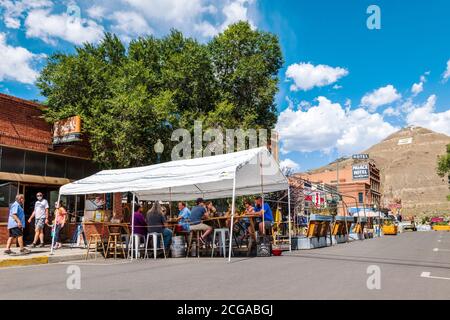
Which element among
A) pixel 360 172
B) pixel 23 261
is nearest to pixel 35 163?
pixel 23 261

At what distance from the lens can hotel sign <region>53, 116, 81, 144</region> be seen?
58.1 ft

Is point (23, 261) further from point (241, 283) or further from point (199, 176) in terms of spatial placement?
point (241, 283)

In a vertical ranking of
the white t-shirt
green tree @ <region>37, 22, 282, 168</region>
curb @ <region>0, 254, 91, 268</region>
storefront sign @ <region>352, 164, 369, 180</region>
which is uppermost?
storefront sign @ <region>352, 164, 369, 180</region>

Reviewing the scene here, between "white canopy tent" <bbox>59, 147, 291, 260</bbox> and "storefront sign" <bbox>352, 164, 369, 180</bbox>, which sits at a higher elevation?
"storefront sign" <bbox>352, 164, 369, 180</bbox>

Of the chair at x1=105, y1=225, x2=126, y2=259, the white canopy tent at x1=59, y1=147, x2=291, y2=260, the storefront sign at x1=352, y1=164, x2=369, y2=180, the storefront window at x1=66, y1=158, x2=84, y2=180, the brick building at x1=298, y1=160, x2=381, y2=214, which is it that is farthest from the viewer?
the storefront sign at x1=352, y1=164, x2=369, y2=180

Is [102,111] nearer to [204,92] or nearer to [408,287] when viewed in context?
[204,92]

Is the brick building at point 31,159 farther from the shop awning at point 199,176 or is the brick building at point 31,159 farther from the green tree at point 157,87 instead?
the shop awning at point 199,176

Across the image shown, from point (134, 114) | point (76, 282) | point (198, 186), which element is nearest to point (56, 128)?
point (134, 114)

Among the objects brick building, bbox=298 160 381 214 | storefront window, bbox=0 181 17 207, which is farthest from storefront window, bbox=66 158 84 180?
brick building, bbox=298 160 381 214

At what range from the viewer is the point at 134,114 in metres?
18.5

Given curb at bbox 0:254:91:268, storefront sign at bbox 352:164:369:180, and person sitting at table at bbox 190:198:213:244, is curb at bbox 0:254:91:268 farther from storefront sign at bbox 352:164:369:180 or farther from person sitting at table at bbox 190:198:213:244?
storefront sign at bbox 352:164:369:180

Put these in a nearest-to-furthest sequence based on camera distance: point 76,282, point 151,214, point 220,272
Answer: point 76,282 → point 220,272 → point 151,214

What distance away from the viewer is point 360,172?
10275 centimetres
